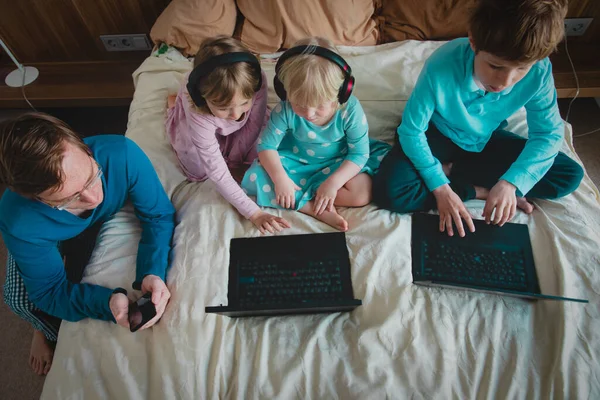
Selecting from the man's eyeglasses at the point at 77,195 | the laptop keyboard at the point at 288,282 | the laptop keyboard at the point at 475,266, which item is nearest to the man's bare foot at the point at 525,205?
the laptop keyboard at the point at 475,266

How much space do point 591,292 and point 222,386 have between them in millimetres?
819

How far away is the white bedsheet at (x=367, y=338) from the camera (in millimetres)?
804

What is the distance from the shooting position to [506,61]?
0.81m

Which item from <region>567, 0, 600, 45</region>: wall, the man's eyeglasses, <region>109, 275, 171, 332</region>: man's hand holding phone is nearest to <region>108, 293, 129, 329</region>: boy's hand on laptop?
<region>109, 275, 171, 332</region>: man's hand holding phone

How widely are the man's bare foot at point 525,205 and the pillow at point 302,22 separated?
0.77m

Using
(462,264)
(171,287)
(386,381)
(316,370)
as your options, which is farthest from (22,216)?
(462,264)

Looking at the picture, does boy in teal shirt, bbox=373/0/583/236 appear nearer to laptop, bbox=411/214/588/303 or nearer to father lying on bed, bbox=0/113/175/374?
laptop, bbox=411/214/588/303

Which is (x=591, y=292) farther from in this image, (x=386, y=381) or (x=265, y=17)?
(x=265, y=17)

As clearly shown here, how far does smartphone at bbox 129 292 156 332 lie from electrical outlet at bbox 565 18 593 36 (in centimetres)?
173

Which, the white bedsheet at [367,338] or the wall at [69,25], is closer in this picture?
the white bedsheet at [367,338]

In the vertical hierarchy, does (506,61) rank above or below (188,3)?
below

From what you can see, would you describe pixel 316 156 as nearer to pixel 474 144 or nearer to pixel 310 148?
pixel 310 148

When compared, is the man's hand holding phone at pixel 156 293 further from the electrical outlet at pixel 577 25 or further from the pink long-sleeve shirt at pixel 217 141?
the electrical outlet at pixel 577 25

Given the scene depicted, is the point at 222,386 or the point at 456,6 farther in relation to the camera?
the point at 456,6
